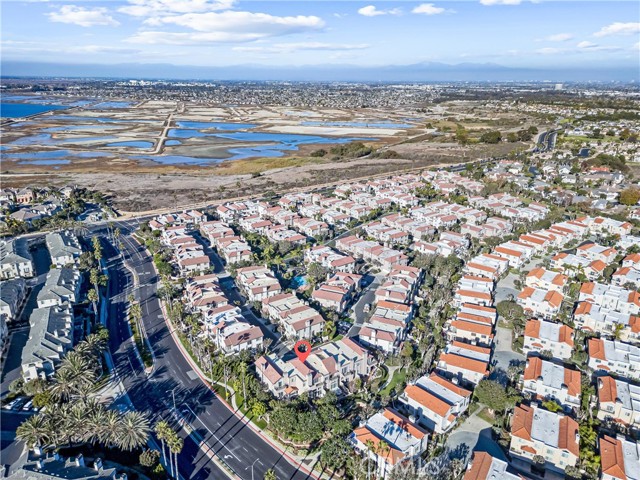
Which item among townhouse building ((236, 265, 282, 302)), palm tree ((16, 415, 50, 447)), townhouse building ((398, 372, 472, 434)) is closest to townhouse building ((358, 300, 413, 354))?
townhouse building ((398, 372, 472, 434))

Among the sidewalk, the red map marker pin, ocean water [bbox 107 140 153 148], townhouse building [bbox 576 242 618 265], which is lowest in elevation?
the sidewalk

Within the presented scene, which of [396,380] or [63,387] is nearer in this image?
[63,387]

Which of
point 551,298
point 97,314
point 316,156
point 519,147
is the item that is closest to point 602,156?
point 519,147

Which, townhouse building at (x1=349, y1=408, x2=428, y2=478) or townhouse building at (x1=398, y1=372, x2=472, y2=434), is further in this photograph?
townhouse building at (x1=398, y1=372, x2=472, y2=434)

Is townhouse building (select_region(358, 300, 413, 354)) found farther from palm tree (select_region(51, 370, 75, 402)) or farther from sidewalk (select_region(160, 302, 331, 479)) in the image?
palm tree (select_region(51, 370, 75, 402))

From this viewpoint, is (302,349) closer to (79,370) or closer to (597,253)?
(79,370)

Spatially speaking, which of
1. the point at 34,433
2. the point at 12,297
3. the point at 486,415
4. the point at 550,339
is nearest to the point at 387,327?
the point at 486,415

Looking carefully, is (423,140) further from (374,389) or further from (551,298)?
Answer: (374,389)
